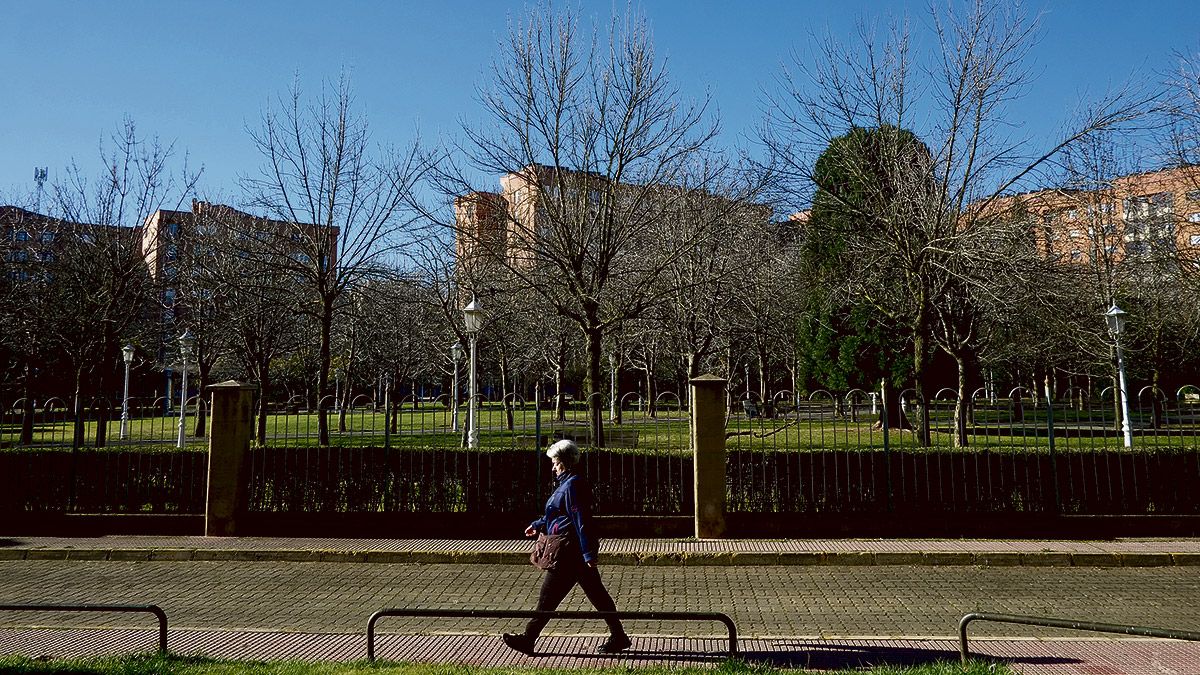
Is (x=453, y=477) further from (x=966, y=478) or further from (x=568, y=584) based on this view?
(x=966, y=478)

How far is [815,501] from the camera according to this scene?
39.9 ft

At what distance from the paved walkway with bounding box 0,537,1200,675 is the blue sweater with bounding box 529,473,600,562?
866 millimetres

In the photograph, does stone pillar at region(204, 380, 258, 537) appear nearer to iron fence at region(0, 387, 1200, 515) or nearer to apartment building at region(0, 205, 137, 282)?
iron fence at region(0, 387, 1200, 515)

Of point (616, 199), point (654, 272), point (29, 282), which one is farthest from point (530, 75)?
point (29, 282)

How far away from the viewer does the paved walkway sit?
640cm

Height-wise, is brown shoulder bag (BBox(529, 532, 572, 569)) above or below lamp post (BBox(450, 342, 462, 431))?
below

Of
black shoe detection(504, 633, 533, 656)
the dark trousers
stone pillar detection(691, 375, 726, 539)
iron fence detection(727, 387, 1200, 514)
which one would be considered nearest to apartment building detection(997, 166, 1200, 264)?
iron fence detection(727, 387, 1200, 514)

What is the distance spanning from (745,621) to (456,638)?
2.69m

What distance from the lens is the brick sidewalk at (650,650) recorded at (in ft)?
19.7

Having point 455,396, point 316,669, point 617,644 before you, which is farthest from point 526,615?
point 455,396

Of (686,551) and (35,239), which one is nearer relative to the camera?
(686,551)

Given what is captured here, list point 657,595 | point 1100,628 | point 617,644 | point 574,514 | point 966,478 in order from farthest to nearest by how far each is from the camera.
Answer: point 966,478, point 657,595, point 574,514, point 617,644, point 1100,628

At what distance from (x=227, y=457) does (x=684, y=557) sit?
7138 millimetres

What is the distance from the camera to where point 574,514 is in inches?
256
